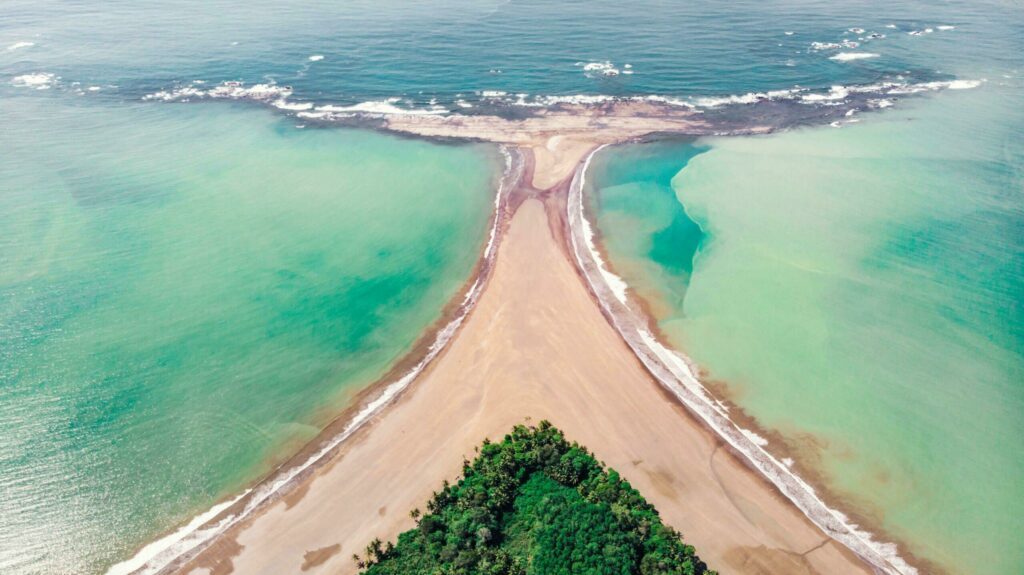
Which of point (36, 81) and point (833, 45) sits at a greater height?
point (833, 45)

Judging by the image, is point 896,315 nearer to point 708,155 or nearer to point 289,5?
point 708,155

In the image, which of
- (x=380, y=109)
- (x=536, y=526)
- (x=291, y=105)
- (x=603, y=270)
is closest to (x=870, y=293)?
(x=603, y=270)

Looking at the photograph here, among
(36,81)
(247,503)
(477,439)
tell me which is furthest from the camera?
(36,81)

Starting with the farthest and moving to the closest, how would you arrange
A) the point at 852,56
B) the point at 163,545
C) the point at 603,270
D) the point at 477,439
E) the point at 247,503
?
the point at 852,56
the point at 603,270
the point at 477,439
the point at 247,503
the point at 163,545

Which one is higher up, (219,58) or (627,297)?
(219,58)

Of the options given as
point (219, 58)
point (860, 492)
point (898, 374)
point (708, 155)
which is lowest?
point (860, 492)

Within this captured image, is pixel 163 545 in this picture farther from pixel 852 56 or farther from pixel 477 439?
pixel 852 56

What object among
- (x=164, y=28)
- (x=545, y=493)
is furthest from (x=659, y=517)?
(x=164, y=28)
